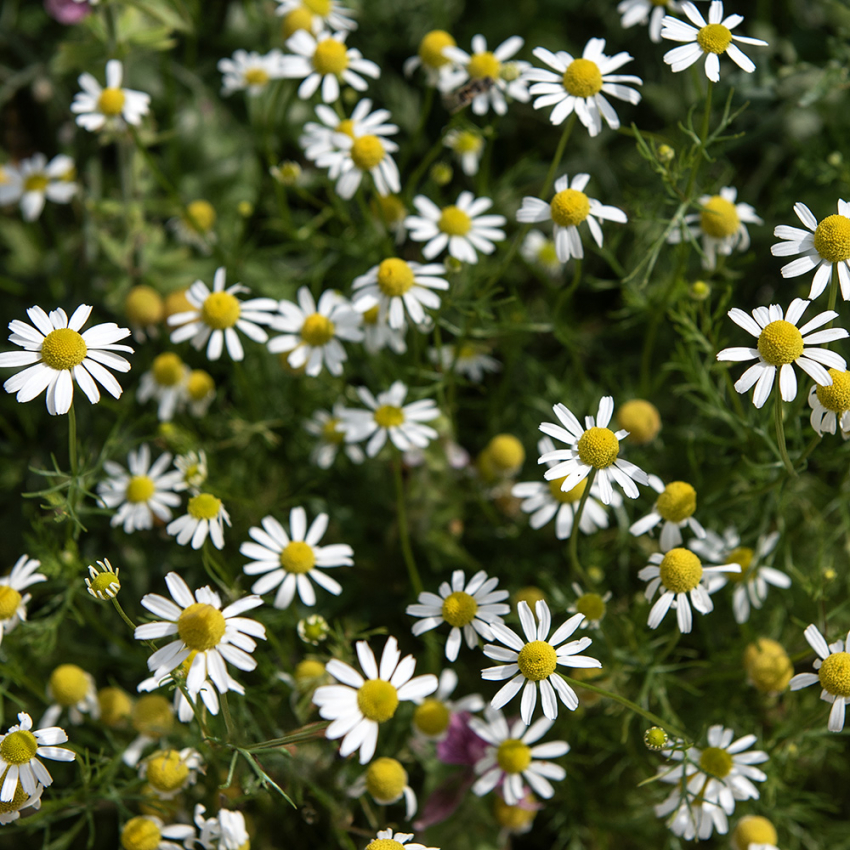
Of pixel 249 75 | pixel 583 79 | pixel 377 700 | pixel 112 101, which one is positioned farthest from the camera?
pixel 249 75

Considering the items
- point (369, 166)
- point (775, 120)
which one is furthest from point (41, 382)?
point (775, 120)

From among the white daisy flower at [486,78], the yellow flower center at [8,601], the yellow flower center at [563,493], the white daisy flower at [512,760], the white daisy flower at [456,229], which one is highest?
the white daisy flower at [486,78]

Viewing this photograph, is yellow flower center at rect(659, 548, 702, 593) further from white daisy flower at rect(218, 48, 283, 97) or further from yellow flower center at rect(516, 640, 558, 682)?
white daisy flower at rect(218, 48, 283, 97)

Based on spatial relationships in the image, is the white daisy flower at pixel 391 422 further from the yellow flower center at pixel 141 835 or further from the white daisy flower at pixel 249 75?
the white daisy flower at pixel 249 75

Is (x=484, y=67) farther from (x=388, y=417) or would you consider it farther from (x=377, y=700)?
(x=377, y=700)

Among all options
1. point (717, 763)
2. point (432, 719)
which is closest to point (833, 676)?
point (717, 763)

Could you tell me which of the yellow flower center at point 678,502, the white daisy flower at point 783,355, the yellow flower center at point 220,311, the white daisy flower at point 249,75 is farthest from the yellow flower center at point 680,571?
the white daisy flower at point 249,75
